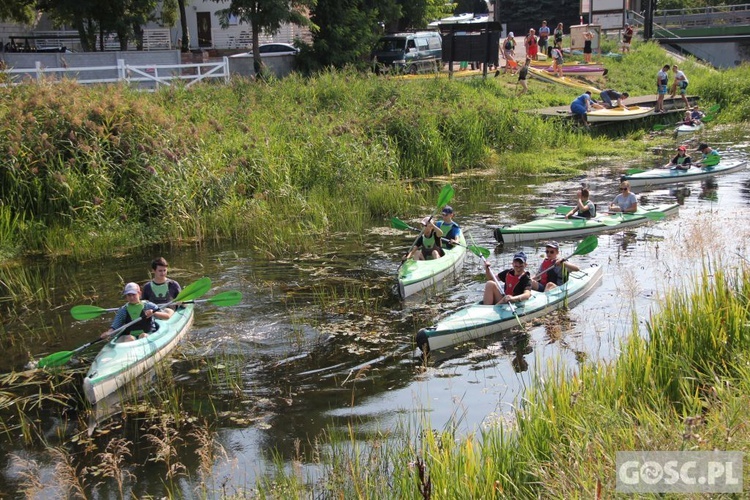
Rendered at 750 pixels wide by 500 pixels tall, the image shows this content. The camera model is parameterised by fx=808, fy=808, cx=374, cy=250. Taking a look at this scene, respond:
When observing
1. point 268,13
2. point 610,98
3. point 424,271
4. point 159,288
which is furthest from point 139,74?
point 610,98

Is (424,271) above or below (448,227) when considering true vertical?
below

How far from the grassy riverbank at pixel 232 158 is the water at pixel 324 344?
104 cm

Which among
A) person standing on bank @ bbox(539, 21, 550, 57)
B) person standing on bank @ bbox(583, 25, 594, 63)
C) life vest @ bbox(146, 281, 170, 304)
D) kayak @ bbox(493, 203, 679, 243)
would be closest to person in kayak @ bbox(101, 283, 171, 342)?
life vest @ bbox(146, 281, 170, 304)

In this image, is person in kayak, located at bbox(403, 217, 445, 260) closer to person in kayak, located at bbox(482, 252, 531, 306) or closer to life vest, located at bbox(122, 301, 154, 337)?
person in kayak, located at bbox(482, 252, 531, 306)

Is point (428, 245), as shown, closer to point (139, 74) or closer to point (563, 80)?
point (139, 74)

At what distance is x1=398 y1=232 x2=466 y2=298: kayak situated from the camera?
11.3m

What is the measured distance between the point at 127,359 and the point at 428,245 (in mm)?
5444

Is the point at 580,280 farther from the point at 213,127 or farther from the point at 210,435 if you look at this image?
the point at 213,127

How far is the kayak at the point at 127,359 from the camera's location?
26.6ft

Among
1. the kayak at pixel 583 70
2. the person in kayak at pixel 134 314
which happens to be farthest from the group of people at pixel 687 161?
the person in kayak at pixel 134 314

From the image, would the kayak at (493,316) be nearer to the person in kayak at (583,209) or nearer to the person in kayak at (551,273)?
the person in kayak at (551,273)

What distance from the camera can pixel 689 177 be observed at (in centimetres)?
1988

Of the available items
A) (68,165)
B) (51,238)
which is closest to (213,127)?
(68,165)

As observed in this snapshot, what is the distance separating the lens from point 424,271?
38.4 feet
